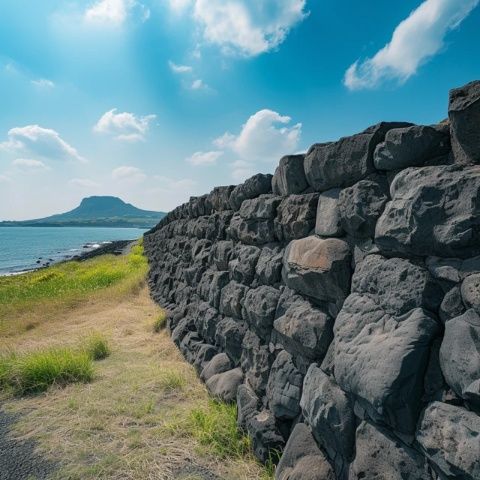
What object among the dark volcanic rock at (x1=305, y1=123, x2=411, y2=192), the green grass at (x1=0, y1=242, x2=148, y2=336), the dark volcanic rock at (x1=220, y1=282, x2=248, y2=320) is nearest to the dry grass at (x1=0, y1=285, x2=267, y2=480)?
the dark volcanic rock at (x1=220, y1=282, x2=248, y2=320)

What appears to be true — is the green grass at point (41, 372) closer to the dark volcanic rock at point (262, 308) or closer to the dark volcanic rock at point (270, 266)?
the dark volcanic rock at point (262, 308)

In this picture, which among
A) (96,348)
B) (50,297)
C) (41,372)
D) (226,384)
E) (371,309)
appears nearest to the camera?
(371,309)

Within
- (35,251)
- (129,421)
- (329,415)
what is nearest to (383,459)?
(329,415)

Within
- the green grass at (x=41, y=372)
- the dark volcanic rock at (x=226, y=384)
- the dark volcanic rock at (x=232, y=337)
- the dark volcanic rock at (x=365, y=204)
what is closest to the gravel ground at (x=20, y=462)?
the green grass at (x=41, y=372)

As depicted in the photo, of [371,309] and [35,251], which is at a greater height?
[371,309]

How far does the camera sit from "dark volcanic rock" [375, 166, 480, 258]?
1.50m

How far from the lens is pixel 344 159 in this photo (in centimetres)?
228

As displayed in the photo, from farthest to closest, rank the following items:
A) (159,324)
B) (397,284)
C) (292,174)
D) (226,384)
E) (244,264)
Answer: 1. (159,324)
2. (244,264)
3. (226,384)
4. (292,174)
5. (397,284)

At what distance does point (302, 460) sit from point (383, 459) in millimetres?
672

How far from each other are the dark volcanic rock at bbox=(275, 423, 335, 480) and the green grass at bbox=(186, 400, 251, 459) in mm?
500

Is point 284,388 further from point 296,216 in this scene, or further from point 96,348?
point 96,348

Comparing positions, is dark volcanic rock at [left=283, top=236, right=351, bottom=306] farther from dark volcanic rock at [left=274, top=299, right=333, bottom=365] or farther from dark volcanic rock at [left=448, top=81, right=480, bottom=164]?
dark volcanic rock at [left=448, top=81, right=480, bottom=164]

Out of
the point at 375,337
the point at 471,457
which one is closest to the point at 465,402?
the point at 471,457

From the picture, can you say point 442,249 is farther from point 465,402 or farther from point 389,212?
point 465,402
